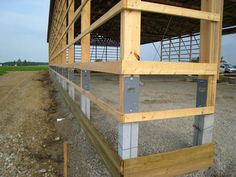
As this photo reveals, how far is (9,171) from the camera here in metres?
2.63

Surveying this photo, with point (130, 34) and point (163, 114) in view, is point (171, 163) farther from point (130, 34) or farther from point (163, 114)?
point (130, 34)

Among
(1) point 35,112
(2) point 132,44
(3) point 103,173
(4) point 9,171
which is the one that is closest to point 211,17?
(2) point 132,44

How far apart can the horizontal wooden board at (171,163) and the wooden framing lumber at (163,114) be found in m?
0.31

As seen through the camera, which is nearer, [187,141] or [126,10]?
[126,10]

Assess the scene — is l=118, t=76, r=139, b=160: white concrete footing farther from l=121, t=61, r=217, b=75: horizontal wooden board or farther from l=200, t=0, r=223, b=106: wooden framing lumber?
l=200, t=0, r=223, b=106: wooden framing lumber

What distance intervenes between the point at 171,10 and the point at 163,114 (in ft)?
2.67

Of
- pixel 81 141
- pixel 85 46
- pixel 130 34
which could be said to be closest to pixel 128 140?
pixel 130 34

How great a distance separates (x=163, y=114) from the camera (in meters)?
1.78

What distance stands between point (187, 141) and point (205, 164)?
0.48 metres

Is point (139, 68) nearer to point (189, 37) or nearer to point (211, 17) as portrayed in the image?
point (211, 17)

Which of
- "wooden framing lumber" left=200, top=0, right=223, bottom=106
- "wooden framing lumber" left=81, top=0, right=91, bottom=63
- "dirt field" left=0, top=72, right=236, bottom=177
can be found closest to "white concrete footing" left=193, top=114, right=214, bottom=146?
"wooden framing lumber" left=200, top=0, right=223, bottom=106

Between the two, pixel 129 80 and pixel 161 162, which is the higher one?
pixel 129 80

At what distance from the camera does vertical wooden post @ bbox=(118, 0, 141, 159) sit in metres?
1.56

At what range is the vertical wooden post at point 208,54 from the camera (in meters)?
1.96
